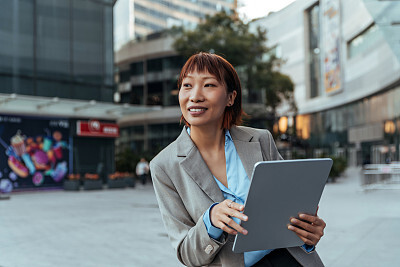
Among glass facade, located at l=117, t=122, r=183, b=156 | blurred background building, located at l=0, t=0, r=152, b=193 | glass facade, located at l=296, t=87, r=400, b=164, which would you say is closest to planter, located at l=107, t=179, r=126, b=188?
blurred background building, located at l=0, t=0, r=152, b=193

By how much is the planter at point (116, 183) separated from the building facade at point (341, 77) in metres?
14.1

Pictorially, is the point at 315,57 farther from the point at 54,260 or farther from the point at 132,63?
the point at 54,260

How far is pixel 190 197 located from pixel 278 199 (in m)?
0.40

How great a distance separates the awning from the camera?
64.3 feet

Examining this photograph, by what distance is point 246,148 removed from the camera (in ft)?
6.42

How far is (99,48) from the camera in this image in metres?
23.9

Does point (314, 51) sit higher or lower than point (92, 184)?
higher

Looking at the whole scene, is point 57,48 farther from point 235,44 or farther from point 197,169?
point 197,169

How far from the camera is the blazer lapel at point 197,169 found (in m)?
1.81

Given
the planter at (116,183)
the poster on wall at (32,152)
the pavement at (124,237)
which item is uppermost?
the poster on wall at (32,152)

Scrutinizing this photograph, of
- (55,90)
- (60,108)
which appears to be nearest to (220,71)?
(60,108)

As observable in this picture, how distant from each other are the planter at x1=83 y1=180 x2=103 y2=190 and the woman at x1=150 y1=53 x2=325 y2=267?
20.8m

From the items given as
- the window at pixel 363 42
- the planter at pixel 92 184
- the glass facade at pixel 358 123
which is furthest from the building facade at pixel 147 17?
the glass facade at pixel 358 123

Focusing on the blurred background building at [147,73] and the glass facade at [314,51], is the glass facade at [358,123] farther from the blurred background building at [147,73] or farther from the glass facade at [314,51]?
the blurred background building at [147,73]
